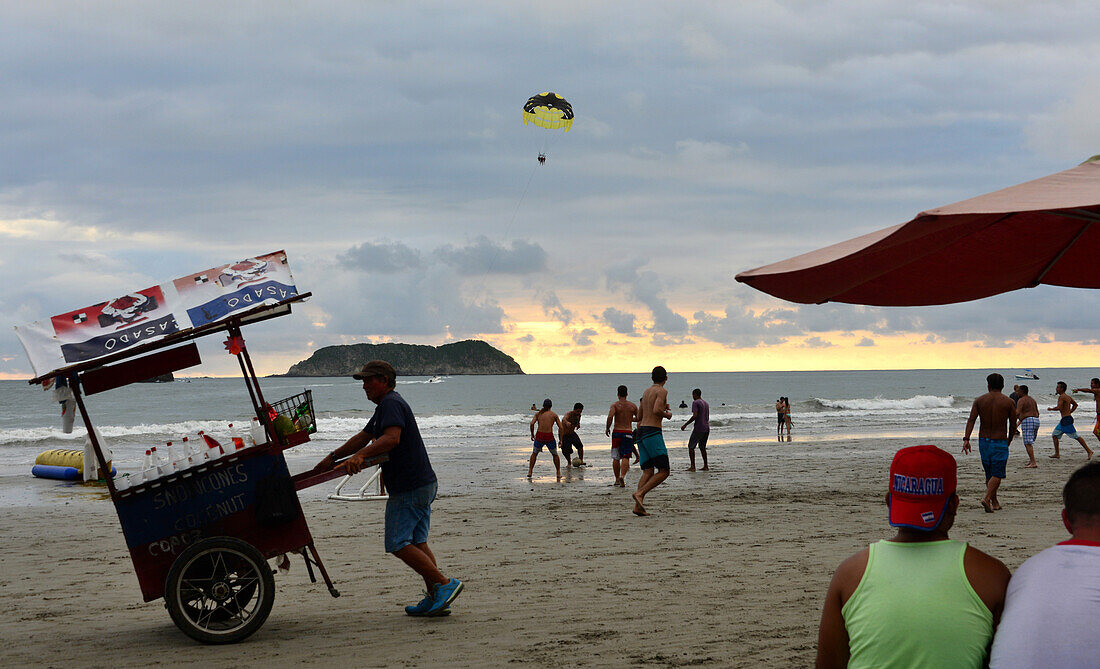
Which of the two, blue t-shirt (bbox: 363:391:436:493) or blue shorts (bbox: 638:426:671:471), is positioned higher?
blue t-shirt (bbox: 363:391:436:493)

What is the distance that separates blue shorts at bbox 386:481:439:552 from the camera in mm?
5762

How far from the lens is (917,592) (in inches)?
91.5

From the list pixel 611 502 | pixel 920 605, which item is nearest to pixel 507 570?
pixel 611 502

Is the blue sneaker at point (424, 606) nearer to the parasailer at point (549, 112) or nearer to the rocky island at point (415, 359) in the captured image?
the parasailer at point (549, 112)

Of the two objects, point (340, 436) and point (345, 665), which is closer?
point (345, 665)

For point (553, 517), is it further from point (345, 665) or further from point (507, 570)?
point (345, 665)

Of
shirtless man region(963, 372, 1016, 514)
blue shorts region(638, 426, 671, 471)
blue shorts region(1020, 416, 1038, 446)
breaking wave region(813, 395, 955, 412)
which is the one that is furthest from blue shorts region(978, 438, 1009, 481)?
breaking wave region(813, 395, 955, 412)

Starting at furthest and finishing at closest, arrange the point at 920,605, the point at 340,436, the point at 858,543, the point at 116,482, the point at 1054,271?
the point at 340,436, the point at 858,543, the point at 116,482, the point at 1054,271, the point at 920,605

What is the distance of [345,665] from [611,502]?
24.4 ft

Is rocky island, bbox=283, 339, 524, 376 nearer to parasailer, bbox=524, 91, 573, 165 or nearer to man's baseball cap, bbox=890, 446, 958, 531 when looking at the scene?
parasailer, bbox=524, 91, 573, 165

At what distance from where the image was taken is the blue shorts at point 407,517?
18.9 feet

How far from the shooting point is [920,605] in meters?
2.30

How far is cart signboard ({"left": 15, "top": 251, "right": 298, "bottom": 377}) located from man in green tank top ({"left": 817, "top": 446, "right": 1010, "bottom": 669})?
14.4 feet

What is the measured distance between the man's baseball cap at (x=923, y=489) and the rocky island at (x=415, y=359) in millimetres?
139933
